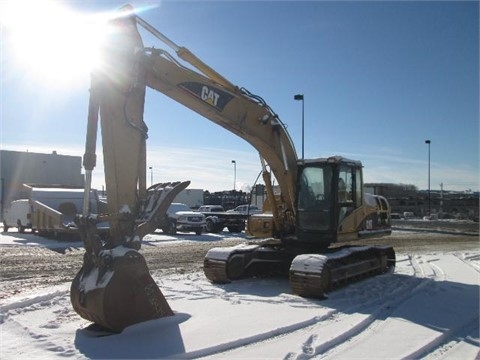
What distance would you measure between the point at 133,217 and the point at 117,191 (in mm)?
445

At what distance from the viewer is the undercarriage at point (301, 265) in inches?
371

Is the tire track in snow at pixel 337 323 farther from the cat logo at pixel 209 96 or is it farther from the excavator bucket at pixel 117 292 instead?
the cat logo at pixel 209 96

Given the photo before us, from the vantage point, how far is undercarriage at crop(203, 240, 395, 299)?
9.42 meters

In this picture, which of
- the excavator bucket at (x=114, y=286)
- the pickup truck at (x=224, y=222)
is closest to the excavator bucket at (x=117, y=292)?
the excavator bucket at (x=114, y=286)

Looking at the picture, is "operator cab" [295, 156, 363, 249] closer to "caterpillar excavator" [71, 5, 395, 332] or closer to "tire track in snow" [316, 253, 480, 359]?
"caterpillar excavator" [71, 5, 395, 332]

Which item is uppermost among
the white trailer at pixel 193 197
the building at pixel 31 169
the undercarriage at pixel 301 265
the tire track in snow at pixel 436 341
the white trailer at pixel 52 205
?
the building at pixel 31 169

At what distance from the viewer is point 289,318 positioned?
7523mm

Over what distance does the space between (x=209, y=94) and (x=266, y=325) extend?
16.1ft

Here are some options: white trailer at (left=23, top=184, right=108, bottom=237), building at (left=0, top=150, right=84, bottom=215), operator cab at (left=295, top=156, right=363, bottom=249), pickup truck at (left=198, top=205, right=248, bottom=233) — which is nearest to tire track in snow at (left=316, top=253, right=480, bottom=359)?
operator cab at (left=295, top=156, right=363, bottom=249)

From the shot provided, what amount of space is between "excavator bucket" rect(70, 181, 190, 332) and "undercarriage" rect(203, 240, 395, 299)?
3133 mm

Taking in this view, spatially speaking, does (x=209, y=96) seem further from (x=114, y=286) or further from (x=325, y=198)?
(x=114, y=286)

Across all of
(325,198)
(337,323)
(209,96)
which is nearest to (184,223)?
(325,198)

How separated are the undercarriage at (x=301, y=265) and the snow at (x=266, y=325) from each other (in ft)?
0.91

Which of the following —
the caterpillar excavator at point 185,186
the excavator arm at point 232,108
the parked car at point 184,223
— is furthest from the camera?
the parked car at point 184,223
